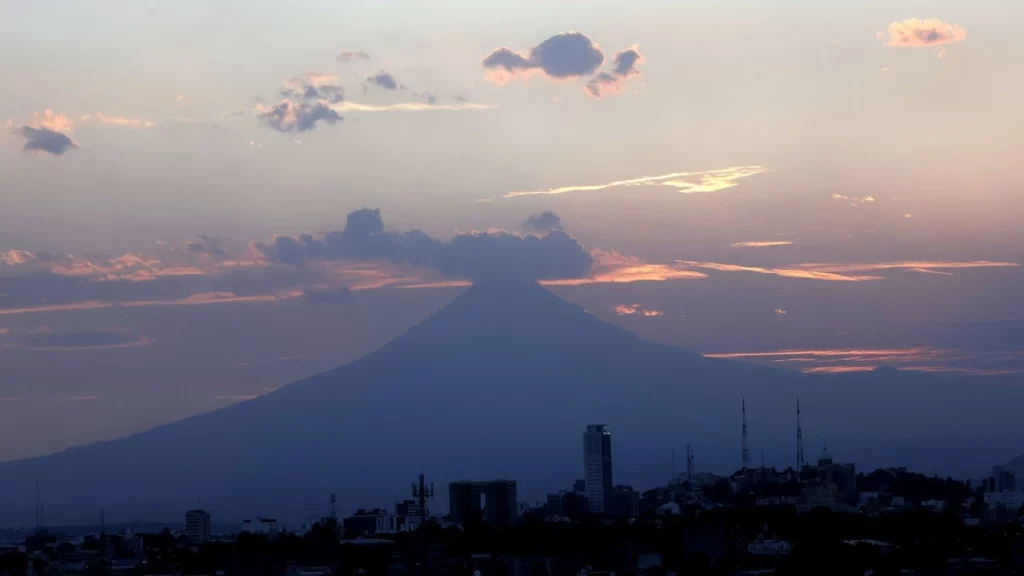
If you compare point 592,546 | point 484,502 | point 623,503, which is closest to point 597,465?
point 623,503

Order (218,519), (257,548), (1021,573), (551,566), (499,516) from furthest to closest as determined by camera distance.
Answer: (218,519)
(499,516)
(257,548)
(551,566)
(1021,573)

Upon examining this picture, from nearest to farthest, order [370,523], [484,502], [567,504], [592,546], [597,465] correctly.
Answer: [592,546] → [370,523] → [484,502] → [567,504] → [597,465]

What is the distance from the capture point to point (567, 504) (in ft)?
365

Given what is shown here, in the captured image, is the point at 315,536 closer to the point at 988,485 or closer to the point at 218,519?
the point at 988,485

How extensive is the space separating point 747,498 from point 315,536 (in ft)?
139

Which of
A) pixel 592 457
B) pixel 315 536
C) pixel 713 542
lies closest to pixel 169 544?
pixel 315 536

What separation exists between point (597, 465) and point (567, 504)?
21307mm

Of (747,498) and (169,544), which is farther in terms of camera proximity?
(747,498)

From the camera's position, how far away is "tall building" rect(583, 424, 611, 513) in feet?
406

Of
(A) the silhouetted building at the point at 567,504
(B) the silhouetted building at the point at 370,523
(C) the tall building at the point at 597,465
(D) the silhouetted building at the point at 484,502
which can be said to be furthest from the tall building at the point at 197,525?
(C) the tall building at the point at 597,465

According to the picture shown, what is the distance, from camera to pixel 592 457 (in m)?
133

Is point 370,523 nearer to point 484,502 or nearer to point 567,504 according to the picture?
point 484,502

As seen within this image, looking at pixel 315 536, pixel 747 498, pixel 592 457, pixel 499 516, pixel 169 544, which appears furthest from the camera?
pixel 592 457

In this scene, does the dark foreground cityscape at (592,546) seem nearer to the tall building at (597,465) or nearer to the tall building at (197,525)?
the tall building at (197,525)
